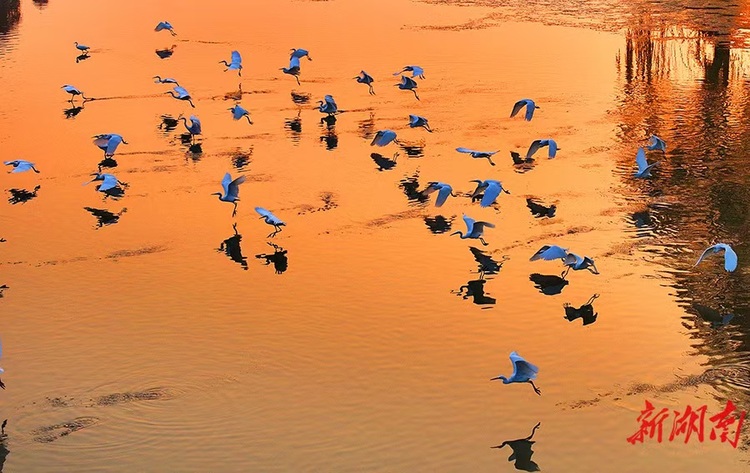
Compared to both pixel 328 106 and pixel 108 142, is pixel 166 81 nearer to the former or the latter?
pixel 328 106

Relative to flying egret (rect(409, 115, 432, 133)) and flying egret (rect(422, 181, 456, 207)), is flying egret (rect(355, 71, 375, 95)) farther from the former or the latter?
flying egret (rect(422, 181, 456, 207))

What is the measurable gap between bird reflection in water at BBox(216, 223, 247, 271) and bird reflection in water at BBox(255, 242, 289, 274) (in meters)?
0.15

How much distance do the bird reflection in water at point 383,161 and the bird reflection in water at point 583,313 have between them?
142 inches

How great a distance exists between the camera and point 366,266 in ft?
29.7

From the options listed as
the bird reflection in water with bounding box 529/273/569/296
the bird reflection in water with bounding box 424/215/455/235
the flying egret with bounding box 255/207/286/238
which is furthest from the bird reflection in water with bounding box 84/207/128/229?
the bird reflection in water with bounding box 529/273/569/296

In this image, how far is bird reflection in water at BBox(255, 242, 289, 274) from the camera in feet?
30.0

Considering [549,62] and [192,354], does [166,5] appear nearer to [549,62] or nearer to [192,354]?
[549,62]

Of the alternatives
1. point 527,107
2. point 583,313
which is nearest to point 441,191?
point 583,313

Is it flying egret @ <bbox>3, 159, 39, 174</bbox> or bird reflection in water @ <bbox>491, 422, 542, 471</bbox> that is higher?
flying egret @ <bbox>3, 159, 39, 174</bbox>

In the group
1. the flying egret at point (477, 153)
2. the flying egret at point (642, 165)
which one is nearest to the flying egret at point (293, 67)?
the flying egret at point (477, 153)

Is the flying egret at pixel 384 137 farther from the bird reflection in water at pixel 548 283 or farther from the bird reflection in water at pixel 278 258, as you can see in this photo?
the bird reflection in water at pixel 548 283

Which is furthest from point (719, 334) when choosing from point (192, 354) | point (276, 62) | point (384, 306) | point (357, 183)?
point (276, 62)

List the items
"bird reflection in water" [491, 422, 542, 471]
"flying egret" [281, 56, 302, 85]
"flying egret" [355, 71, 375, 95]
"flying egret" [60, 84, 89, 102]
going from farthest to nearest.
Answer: "flying egret" [281, 56, 302, 85] → "flying egret" [60, 84, 89, 102] → "flying egret" [355, 71, 375, 95] → "bird reflection in water" [491, 422, 542, 471]

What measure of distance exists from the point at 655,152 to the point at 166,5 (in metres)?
12.5
